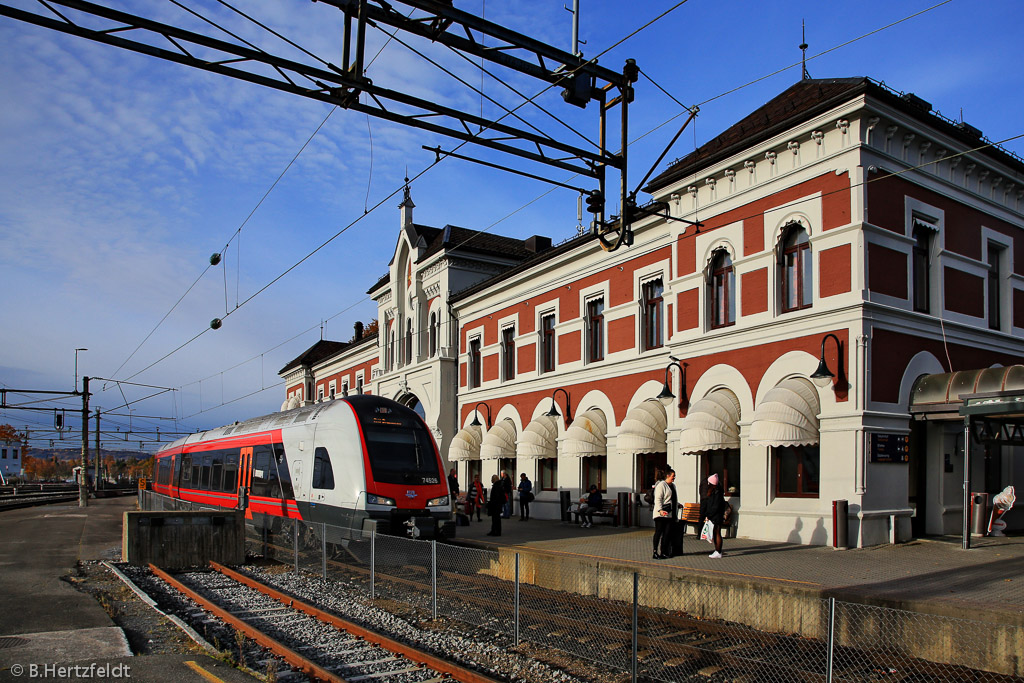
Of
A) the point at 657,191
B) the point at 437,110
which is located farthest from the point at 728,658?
the point at 657,191

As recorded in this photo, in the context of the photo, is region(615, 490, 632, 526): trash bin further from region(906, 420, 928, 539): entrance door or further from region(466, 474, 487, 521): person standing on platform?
region(906, 420, 928, 539): entrance door

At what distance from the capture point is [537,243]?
36812mm

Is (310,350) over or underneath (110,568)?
over

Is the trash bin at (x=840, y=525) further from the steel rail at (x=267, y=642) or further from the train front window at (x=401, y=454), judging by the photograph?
the steel rail at (x=267, y=642)

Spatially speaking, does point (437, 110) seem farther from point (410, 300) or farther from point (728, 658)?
point (410, 300)

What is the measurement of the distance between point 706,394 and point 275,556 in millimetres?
10766

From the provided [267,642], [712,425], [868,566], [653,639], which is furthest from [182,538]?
[868,566]

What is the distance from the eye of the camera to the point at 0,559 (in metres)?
18.2

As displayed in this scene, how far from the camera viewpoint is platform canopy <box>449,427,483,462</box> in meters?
31.9

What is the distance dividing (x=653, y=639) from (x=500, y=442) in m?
20.5

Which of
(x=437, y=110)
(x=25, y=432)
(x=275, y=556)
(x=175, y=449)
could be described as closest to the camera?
(x=437, y=110)

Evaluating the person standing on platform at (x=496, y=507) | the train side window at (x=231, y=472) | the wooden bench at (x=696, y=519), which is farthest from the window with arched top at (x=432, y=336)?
the wooden bench at (x=696, y=519)

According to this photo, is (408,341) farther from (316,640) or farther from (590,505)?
(316,640)

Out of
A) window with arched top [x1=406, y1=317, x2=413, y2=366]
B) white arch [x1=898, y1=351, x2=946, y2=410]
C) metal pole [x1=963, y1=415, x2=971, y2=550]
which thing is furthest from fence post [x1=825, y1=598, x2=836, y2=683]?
window with arched top [x1=406, y1=317, x2=413, y2=366]
